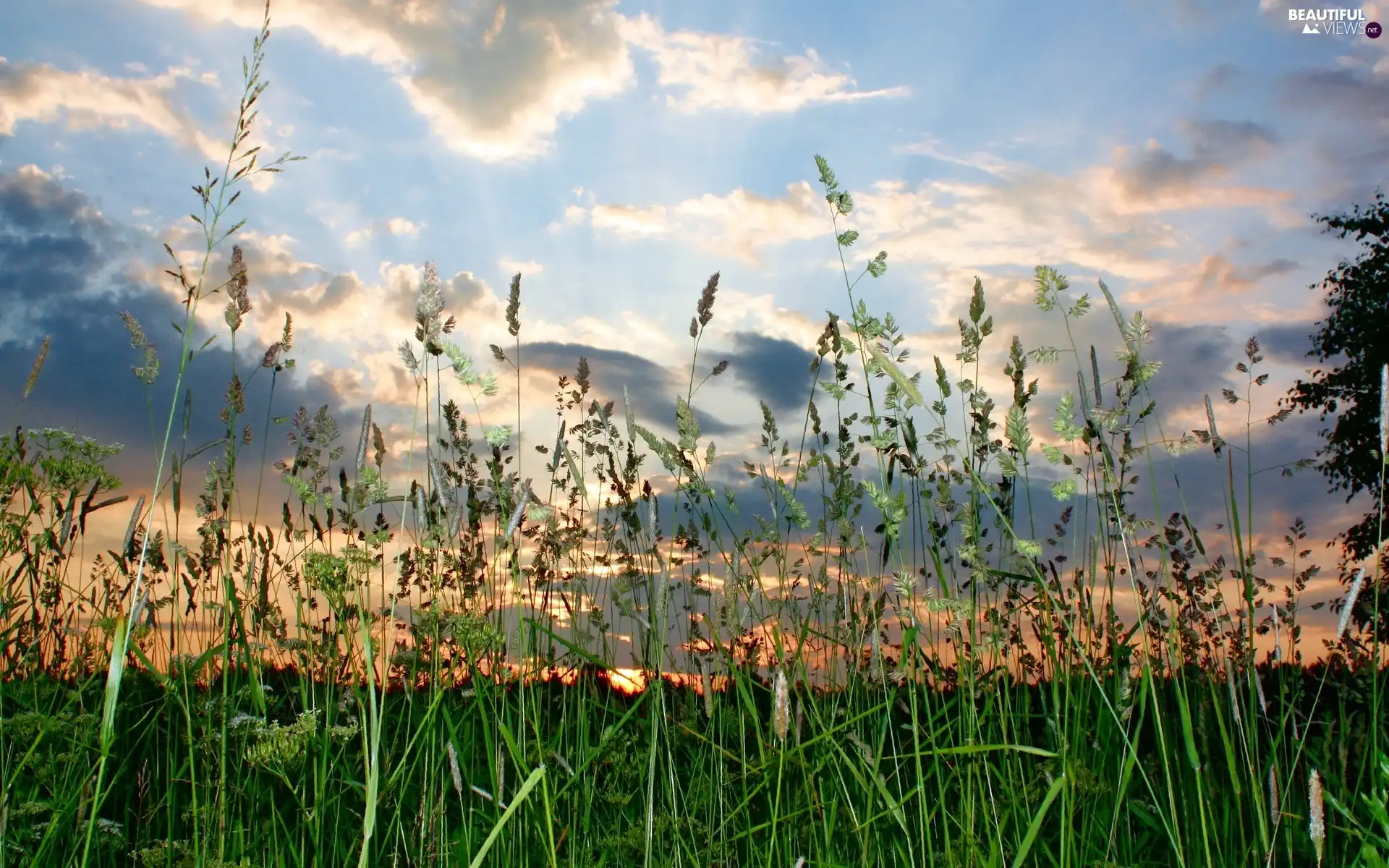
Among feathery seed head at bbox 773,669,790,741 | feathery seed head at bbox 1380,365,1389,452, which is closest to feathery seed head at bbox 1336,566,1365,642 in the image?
feathery seed head at bbox 1380,365,1389,452

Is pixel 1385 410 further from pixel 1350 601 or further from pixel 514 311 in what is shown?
pixel 514 311

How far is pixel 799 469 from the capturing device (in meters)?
4.22

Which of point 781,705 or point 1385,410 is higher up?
point 1385,410

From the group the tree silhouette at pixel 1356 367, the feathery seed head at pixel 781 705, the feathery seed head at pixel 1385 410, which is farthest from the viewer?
the tree silhouette at pixel 1356 367

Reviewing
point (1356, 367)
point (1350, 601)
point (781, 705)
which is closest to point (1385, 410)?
point (1350, 601)

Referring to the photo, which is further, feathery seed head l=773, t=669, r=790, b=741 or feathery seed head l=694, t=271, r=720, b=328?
→ feathery seed head l=694, t=271, r=720, b=328

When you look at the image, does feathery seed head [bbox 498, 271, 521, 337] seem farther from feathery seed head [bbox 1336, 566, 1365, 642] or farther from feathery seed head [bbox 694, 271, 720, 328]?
feathery seed head [bbox 1336, 566, 1365, 642]

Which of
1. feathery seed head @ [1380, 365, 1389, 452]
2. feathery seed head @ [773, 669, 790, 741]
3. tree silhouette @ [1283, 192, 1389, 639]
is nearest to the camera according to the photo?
feathery seed head @ [773, 669, 790, 741]

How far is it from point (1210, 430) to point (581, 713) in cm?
213

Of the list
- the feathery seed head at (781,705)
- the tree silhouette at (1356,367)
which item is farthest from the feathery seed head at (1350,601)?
the tree silhouette at (1356,367)

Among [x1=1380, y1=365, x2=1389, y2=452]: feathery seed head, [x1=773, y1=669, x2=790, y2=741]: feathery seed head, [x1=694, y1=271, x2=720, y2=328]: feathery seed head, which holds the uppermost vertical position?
[x1=694, y1=271, x2=720, y2=328]: feathery seed head

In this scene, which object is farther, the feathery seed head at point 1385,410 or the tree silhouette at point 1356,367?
the tree silhouette at point 1356,367

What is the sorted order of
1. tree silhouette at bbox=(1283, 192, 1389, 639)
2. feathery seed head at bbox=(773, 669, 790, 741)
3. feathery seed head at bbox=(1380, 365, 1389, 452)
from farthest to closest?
tree silhouette at bbox=(1283, 192, 1389, 639), feathery seed head at bbox=(1380, 365, 1389, 452), feathery seed head at bbox=(773, 669, 790, 741)

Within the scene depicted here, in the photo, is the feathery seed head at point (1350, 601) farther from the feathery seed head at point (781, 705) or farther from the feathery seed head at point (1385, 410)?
the feathery seed head at point (781, 705)
